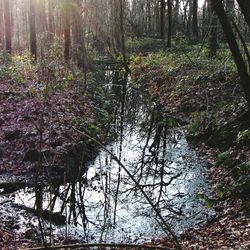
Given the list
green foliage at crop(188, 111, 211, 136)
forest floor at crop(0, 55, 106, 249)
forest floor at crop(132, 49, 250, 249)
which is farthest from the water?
green foliage at crop(188, 111, 211, 136)

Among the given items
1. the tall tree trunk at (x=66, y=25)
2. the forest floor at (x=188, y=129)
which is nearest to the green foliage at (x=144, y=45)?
the tall tree trunk at (x=66, y=25)

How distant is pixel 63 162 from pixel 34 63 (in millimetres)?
12052

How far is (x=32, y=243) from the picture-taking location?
668cm

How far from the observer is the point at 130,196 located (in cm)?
881

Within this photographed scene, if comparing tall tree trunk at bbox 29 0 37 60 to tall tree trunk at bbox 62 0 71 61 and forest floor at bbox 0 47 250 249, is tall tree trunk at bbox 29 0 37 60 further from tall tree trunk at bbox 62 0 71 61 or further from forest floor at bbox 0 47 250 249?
forest floor at bbox 0 47 250 249

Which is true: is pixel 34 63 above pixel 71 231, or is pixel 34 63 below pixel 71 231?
above

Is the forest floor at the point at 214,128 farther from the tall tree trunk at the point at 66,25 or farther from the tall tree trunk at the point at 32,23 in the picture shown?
the tall tree trunk at the point at 32,23

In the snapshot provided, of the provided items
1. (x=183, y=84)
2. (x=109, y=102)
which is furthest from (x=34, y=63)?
(x=183, y=84)

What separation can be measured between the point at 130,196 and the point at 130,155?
2.98 metres

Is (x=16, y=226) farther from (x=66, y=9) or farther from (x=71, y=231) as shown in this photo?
(x=66, y=9)

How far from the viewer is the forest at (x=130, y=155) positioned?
22.7 ft

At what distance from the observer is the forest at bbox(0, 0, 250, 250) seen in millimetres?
6930

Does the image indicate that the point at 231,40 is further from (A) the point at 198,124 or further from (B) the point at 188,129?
(B) the point at 188,129

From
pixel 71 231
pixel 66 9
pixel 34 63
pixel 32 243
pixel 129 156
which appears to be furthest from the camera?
pixel 34 63
